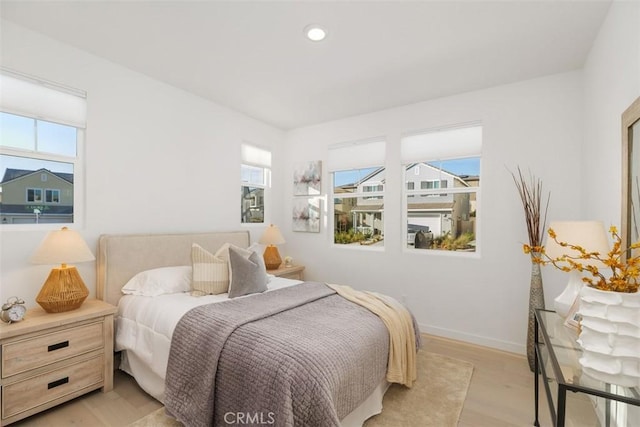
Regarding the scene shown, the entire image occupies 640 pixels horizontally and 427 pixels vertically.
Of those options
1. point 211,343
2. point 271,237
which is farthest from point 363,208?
point 211,343

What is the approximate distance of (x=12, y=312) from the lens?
1981 mm

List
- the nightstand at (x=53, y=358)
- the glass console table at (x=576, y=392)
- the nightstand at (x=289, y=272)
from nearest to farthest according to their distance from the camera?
the glass console table at (x=576, y=392)
the nightstand at (x=53, y=358)
the nightstand at (x=289, y=272)

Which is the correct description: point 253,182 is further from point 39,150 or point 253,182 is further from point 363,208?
point 39,150

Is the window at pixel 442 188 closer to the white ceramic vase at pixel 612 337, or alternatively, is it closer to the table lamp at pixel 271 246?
the table lamp at pixel 271 246

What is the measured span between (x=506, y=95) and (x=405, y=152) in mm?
1138

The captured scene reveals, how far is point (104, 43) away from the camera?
2494 mm

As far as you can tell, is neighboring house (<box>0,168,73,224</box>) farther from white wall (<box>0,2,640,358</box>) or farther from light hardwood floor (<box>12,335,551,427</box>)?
light hardwood floor (<box>12,335,551,427</box>)

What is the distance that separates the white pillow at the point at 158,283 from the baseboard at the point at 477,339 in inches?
104

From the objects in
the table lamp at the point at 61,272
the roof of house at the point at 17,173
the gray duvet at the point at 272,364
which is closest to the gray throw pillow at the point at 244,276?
the gray duvet at the point at 272,364

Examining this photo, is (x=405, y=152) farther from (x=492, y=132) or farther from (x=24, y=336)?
(x=24, y=336)

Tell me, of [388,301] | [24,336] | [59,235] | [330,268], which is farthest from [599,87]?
[24,336]

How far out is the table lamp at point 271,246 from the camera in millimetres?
3959

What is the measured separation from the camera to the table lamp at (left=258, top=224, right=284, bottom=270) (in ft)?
13.0

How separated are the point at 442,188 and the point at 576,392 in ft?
8.52
